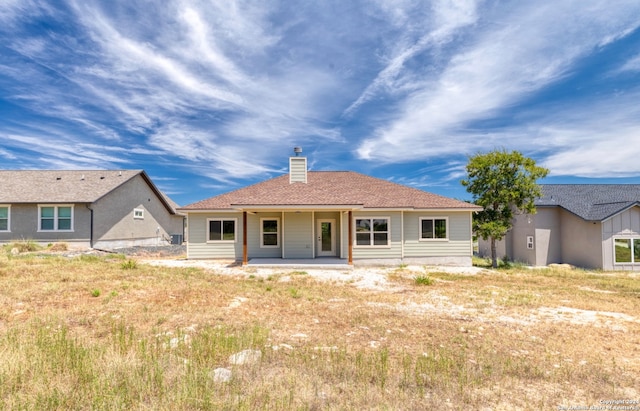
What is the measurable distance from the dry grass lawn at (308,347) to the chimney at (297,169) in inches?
402

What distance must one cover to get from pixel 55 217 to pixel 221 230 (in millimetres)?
12975

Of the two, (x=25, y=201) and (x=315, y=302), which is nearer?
(x=315, y=302)

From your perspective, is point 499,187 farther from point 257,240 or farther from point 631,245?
point 257,240

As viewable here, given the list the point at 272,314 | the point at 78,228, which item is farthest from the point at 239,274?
the point at 78,228

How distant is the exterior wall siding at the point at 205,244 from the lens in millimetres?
17016

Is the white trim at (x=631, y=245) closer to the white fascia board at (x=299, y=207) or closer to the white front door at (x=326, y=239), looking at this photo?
the white fascia board at (x=299, y=207)

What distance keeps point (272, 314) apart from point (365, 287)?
438 cm

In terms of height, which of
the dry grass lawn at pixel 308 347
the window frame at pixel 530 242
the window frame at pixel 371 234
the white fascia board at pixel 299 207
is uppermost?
the white fascia board at pixel 299 207

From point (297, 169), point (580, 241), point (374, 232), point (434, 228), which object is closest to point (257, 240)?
point (297, 169)

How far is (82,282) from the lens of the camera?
30.6ft

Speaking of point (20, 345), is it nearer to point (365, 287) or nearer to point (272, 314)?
point (272, 314)

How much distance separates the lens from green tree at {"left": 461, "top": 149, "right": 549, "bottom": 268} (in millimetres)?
16938

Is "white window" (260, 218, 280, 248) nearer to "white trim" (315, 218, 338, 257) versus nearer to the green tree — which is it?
"white trim" (315, 218, 338, 257)

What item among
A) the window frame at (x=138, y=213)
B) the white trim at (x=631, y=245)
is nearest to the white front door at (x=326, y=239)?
the white trim at (x=631, y=245)
